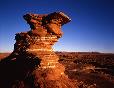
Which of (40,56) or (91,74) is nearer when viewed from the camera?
(40,56)

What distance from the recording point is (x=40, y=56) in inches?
634

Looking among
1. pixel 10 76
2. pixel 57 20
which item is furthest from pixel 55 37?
pixel 10 76

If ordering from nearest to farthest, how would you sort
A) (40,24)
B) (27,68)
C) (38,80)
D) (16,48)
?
(38,80)
(27,68)
(40,24)
(16,48)

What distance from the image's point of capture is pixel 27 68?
54.5 feet

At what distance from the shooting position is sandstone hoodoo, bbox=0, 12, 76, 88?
15.4 metres

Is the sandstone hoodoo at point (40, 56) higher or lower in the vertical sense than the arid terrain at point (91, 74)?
higher

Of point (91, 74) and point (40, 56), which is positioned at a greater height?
point (40, 56)

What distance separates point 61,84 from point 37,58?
279cm

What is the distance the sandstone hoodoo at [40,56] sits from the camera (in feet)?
50.4

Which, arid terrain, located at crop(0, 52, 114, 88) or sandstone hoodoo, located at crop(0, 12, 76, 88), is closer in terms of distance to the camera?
sandstone hoodoo, located at crop(0, 12, 76, 88)

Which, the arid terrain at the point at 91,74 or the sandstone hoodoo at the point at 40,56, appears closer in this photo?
the sandstone hoodoo at the point at 40,56

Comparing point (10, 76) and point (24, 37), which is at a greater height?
point (24, 37)

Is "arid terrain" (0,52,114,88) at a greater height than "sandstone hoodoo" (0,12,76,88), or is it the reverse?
"sandstone hoodoo" (0,12,76,88)

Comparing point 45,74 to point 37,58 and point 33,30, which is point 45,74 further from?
point 33,30
